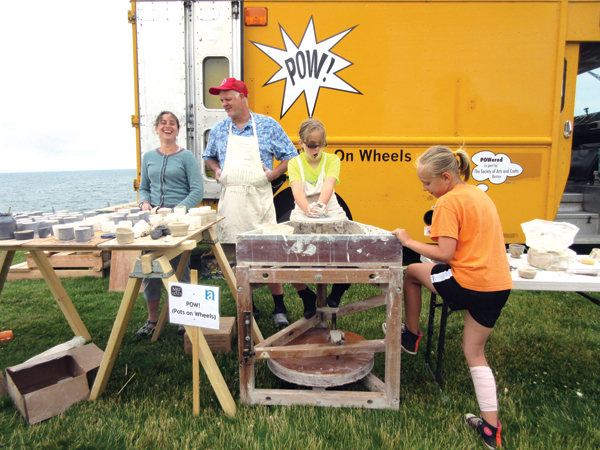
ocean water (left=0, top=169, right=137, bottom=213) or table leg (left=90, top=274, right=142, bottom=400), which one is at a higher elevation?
table leg (left=90, top=274, right=142, bottom=400)

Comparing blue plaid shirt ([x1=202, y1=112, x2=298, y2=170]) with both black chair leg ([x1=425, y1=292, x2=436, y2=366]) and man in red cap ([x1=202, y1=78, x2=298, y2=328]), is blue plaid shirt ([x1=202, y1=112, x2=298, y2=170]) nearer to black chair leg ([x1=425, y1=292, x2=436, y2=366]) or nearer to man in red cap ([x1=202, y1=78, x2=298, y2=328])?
man in red cap ([x1=202, y1=78, x2=298, y2=328])

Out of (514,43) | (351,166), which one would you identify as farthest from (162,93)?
(514,43)

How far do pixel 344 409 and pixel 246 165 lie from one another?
200 centimetres

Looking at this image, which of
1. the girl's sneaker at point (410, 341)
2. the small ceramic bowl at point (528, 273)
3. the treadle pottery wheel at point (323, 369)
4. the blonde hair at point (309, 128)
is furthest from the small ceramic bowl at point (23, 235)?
the small ceramic bowl at point (528, 273)

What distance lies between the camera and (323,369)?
2227 millimetres

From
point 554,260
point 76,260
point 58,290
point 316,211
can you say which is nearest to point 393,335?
point 316,211

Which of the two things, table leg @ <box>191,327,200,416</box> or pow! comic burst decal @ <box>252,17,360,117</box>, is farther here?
pow! comic burst decal @ <box>252,17,360,117</box>

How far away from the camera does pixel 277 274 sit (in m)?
1.99

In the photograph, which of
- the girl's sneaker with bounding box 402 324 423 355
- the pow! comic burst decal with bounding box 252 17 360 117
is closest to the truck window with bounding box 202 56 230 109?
the pow! comic burst decal with bounding box 252 17 360 117

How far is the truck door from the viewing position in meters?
3.95

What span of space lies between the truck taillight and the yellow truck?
1 centimetres

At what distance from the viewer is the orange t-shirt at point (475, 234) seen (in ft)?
5.99

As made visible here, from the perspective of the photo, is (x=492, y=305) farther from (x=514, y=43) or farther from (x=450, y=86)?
(x=514, y=43)

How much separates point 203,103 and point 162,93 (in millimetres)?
450
